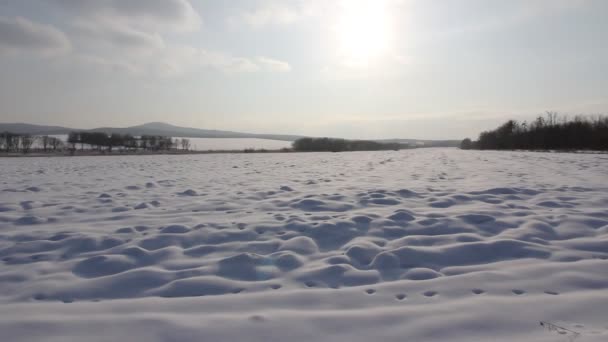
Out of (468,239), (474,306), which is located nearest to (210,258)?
(474,306)

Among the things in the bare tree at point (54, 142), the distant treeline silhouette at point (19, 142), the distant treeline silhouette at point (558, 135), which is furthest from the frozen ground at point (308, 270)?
the bare tree at point (54, 142)

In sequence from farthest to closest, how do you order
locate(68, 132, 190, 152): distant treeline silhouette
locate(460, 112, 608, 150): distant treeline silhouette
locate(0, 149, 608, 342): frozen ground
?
locate(68, 132, 190, 152): distant treeline silhouette → locate(460, 112, 608, 150): distant treeline silhouette → locate(0, 149, 608, 342): frozen ground

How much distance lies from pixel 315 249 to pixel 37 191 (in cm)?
843

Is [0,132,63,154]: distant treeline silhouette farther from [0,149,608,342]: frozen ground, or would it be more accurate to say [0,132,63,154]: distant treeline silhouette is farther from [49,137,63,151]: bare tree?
[0,149,608,342]: frozen ground

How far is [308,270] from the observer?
318 centimetres

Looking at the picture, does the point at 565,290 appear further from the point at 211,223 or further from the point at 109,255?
the point at 109,255

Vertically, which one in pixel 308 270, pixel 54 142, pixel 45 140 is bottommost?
pixel 308 270

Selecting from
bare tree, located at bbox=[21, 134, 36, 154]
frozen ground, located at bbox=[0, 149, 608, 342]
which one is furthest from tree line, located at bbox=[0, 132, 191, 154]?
frozen ground, located at bbox=[0, 149, 608, 342]

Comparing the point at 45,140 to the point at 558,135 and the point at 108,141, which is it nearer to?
the point at 108,141

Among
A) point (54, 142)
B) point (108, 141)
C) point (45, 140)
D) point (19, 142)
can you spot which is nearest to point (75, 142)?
point (54, 142)

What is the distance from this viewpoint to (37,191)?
26.3 ft

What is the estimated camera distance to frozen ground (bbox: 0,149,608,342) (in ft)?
7.30

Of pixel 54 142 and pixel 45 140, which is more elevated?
pixel 45 140

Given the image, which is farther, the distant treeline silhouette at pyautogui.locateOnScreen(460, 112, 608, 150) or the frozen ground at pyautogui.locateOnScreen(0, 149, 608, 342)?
the distant treeline silhouette at pyautogui.locateOnScreen(460, 112, 608, 150)
